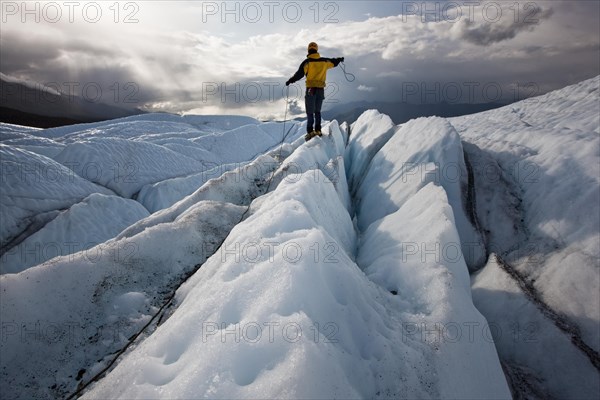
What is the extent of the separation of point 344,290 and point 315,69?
872 cm

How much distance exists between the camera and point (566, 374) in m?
4.99

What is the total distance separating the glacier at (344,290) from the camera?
2.67 meters

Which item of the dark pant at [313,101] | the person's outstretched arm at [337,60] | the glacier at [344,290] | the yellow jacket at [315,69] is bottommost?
the glacier at [344,290]

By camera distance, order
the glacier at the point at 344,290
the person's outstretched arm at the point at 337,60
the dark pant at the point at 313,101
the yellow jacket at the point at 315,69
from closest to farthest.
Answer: the glacier at the point at 344,290
the yellow jacket at the point at 315,69
the person's outstretched arm at the point at 337,60
the dark pant at the point at 313,101

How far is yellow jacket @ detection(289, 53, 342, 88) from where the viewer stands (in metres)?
10.1

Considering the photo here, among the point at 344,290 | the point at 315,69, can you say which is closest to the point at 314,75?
the point at 315,69

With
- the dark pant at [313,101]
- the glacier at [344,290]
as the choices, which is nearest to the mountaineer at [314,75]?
the dark pant at [313,101]

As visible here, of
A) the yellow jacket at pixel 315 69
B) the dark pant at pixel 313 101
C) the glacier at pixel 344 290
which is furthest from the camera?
the dark pant at pixel 313 101

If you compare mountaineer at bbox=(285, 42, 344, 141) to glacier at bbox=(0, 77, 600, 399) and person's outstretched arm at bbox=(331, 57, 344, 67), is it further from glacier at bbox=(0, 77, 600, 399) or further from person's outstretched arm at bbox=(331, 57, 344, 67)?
glacier at bbox=(0, 77, 600, 399)

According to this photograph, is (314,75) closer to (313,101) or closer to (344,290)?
(313,101)

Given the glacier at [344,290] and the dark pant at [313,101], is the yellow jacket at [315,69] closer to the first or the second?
the dark pant at [313,101]

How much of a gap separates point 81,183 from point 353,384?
25.2m

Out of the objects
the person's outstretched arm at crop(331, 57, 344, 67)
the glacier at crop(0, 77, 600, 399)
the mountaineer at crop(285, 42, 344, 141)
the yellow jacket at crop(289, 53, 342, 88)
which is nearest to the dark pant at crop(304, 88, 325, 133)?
the mountaineer at crop(285, 42, 344, 141)

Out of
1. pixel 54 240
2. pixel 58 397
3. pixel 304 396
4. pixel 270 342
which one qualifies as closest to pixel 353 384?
pixel 304 396
